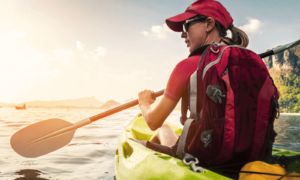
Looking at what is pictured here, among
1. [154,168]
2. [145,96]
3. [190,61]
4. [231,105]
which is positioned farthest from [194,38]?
[154,168]

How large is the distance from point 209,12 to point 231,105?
0.90 meters

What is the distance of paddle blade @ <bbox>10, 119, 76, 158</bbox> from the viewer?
365cm

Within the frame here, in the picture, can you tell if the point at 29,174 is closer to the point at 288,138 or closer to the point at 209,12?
the point at 209,12

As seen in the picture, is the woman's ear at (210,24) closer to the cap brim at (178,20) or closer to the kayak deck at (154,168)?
the cap brim at (178,20)

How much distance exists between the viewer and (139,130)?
13.0ft

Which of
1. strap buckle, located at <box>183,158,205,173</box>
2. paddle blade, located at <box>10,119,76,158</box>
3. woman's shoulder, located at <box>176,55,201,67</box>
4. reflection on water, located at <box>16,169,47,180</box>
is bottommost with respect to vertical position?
reflection on water, located at <box>16,169,47,180</box>

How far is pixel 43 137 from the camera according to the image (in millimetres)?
3797

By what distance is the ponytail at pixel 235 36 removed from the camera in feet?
5.69

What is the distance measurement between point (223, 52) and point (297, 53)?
157 metres

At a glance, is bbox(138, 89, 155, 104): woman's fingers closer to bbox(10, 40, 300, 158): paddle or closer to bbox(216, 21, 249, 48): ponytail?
bbox(216, 21, 249, 48): ponytail

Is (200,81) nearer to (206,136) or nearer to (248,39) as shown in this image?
(206,136)

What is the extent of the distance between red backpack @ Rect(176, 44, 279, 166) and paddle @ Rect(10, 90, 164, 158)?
2786mm

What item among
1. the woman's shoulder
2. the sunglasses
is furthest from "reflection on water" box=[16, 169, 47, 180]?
the sunglasses

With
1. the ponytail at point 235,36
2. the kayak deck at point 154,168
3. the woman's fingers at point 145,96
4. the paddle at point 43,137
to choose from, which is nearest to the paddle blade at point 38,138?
the paddle at point 43,137
